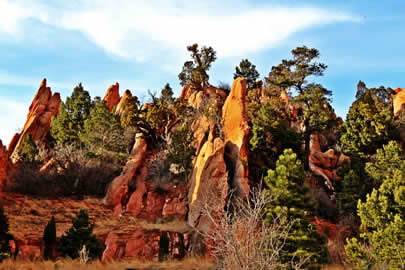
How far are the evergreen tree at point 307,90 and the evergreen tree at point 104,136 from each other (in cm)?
1839

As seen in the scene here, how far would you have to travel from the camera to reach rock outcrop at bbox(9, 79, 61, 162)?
46.7 metres

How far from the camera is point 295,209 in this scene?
1595cm

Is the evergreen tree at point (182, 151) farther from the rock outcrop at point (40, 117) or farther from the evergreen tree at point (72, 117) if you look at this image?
the rock outcrop at point (40, 117)

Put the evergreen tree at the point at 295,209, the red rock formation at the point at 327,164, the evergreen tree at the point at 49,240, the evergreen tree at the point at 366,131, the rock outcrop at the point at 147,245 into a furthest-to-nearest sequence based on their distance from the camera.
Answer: the red rock formation at the point at 327,164 → the evergreen tree at the point at 366,131 → the rock outcrop at the point at 147,245 → the evergreen tree at the point at 49,240 → the evergreen tree at the point at 295,209

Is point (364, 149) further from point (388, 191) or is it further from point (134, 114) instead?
point (134, 114)

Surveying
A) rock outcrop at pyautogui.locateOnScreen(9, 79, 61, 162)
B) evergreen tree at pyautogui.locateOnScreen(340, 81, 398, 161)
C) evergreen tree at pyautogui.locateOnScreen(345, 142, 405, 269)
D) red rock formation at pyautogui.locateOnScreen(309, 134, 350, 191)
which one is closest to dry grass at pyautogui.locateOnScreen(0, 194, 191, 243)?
evergreen tree at pyautogui.locateOnScreen(345, 142, 405, 269)

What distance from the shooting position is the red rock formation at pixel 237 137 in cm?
2298

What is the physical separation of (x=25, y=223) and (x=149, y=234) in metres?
8.19

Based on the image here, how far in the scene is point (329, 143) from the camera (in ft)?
136

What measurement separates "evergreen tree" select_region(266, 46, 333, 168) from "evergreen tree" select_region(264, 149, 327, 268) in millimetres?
14346

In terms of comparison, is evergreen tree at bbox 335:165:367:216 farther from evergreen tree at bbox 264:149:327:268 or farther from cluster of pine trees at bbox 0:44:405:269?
evergreen tree at bbox 264:149:327:268

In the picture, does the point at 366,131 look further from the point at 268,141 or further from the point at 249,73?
the point at 249,73

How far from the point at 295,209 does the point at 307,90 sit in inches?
830

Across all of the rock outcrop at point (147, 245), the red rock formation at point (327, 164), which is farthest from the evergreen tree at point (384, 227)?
the red rock formation at point (327, 164)
